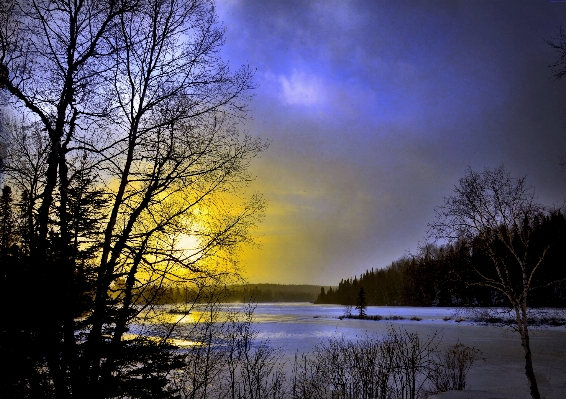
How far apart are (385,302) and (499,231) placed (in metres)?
104

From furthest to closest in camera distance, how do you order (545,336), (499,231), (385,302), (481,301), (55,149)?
(385,302) < (545,336) < (481,301) < (499,231) < (55,149)

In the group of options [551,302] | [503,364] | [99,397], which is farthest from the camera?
[551,302]

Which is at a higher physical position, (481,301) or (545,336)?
(481,301)

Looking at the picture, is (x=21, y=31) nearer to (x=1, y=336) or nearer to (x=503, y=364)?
(x=1, y=336)

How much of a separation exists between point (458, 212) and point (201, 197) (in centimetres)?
1090

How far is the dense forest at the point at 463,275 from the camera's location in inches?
579

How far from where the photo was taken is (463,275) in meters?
15.1

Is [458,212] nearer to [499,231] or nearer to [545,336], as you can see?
[499,231]

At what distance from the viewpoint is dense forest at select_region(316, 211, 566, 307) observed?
579 inches

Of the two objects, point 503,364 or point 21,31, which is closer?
point 21,31

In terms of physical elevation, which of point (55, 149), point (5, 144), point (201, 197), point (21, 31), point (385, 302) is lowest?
point (385, 302)

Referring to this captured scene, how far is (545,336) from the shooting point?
104 feet

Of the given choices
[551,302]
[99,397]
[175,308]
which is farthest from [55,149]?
→ [551,302]

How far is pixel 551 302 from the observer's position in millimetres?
42156
